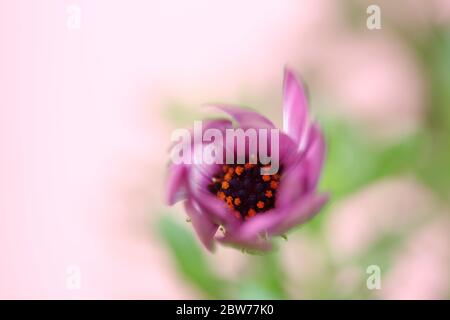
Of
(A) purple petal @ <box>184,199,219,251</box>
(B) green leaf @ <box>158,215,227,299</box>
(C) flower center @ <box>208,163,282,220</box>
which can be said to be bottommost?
(B) green leaf @ <box>158,215,227,299</box>

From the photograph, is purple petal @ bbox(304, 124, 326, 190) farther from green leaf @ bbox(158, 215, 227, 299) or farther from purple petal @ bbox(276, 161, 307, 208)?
green leaf @ bbox(158, 215, 227, 299)

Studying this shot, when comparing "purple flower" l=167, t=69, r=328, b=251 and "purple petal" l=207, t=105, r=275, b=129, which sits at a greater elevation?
"purple petal" l=207, t=105, r=275, b=129

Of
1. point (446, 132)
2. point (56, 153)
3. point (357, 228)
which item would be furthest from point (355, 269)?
point (56, 153)

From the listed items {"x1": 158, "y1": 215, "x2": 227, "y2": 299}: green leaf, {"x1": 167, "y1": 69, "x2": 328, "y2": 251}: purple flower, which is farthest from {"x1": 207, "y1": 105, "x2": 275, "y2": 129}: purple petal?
{"x1": 158, "y1": 215, "x2": 227, "y2": 299}: green leaf

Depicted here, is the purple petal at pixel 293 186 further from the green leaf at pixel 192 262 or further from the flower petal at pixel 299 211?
the green leaf at pixel 192 262

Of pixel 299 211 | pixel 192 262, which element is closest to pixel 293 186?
pixel 299 211

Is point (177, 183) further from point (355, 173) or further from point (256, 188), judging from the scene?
point (355, 173)
